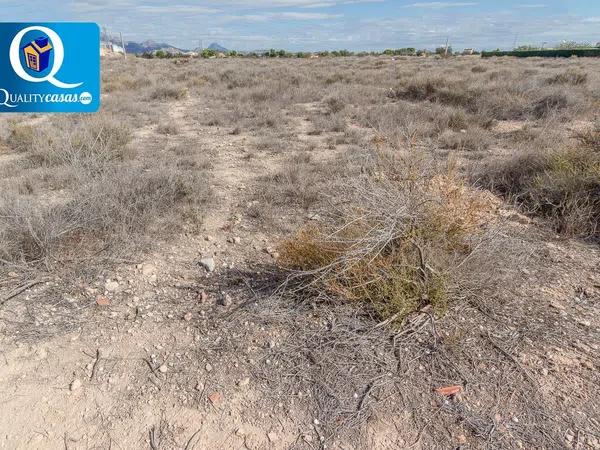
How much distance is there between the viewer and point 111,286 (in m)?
3.67

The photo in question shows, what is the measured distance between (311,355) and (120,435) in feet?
4.02

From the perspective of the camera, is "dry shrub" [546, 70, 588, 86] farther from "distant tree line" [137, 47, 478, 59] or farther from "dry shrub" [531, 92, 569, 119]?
"distant tree line" [137, 47, 478, 59]

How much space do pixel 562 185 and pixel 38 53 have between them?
5.61 m

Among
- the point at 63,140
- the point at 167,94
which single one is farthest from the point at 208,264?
the point at 167,94

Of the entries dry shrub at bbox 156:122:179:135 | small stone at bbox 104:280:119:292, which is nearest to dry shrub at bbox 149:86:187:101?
dry shrub at bbox 156:122:179:135

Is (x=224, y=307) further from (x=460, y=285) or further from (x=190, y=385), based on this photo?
(x=460, y=285)

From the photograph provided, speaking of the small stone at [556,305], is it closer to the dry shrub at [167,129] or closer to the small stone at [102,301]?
the small stone at [102,301]

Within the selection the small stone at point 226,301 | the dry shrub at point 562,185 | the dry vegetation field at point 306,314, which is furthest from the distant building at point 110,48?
the small stone at point 226,301

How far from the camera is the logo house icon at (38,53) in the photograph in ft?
12.1

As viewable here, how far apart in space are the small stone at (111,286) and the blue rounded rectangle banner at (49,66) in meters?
1.59

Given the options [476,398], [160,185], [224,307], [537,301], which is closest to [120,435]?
[224,307]

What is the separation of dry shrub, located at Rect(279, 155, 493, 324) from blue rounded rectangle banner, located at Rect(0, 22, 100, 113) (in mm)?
2356

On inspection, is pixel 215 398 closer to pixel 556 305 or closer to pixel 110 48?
pixel 556 305

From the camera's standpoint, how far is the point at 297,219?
5.23 m
